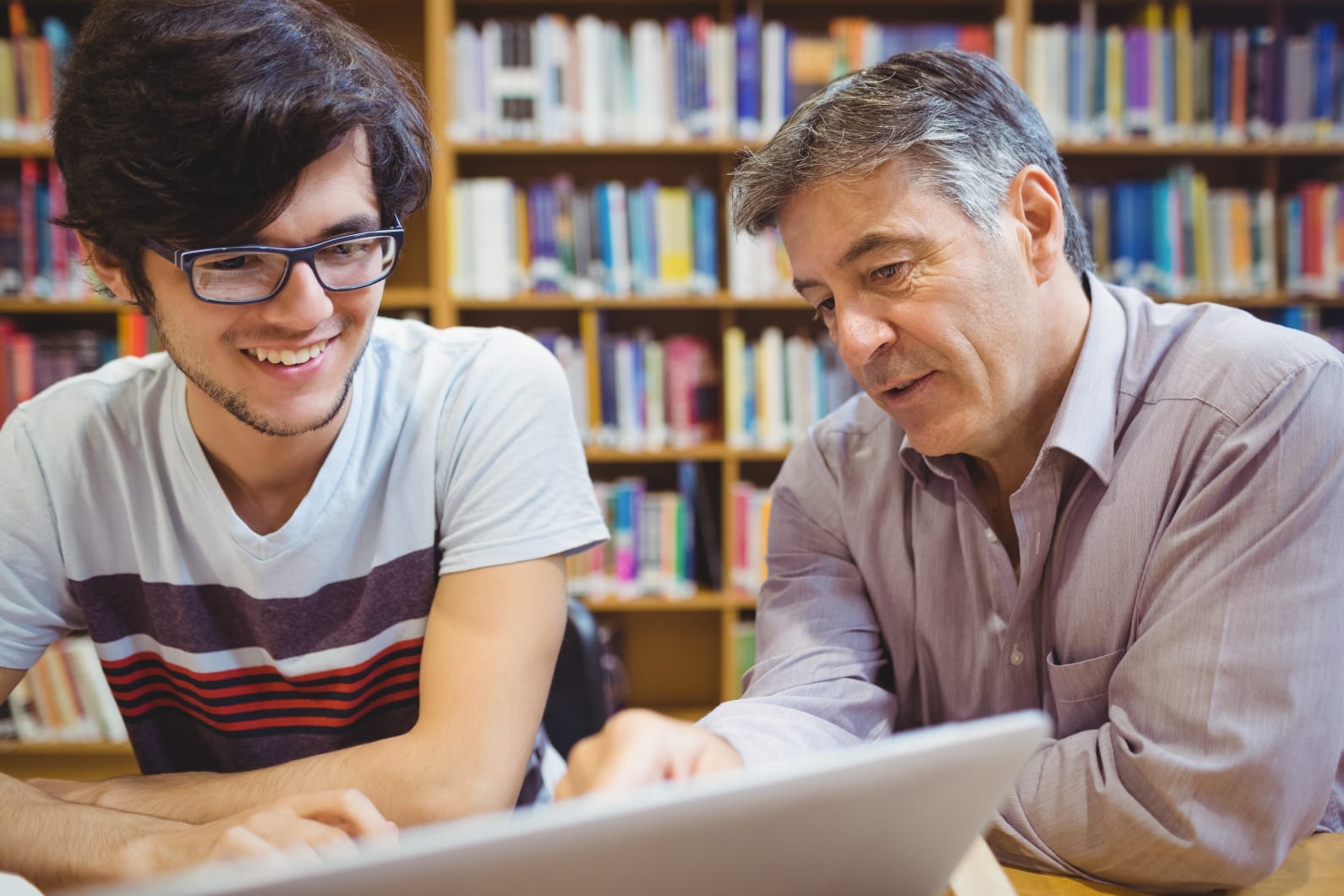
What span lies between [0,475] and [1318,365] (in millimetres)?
1418

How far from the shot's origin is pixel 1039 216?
1128 mm

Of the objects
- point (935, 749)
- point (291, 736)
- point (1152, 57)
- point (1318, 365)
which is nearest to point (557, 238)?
point (1152, 57)

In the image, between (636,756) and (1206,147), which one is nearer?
(636,756)

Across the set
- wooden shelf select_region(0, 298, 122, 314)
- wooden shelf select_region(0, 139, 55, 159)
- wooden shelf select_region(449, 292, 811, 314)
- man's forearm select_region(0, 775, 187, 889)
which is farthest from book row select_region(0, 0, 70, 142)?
man's forearm select_region(0, 775, 187, 889)

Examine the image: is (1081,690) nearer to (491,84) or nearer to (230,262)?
(230,262)

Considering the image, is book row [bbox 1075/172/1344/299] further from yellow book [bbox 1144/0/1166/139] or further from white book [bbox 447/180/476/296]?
white book [bbox 447/180/476/296]

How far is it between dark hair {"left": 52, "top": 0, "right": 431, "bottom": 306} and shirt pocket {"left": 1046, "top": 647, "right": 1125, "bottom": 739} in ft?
3.08

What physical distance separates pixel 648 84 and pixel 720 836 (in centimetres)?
262

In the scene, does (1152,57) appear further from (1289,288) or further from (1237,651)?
(1237,651)

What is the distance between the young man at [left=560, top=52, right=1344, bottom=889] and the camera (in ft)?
2.90

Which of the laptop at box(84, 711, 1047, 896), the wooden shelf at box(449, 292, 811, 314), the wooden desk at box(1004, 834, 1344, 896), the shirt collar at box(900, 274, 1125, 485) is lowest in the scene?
the wooden desk at box(1004, 834, 1344, 896)

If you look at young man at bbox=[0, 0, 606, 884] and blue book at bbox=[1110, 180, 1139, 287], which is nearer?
young man at bbox=[0, 0, 606, 884]

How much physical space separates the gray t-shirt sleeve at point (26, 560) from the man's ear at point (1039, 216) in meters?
1.15

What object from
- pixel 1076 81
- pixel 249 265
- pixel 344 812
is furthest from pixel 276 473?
pixel 1076 81
